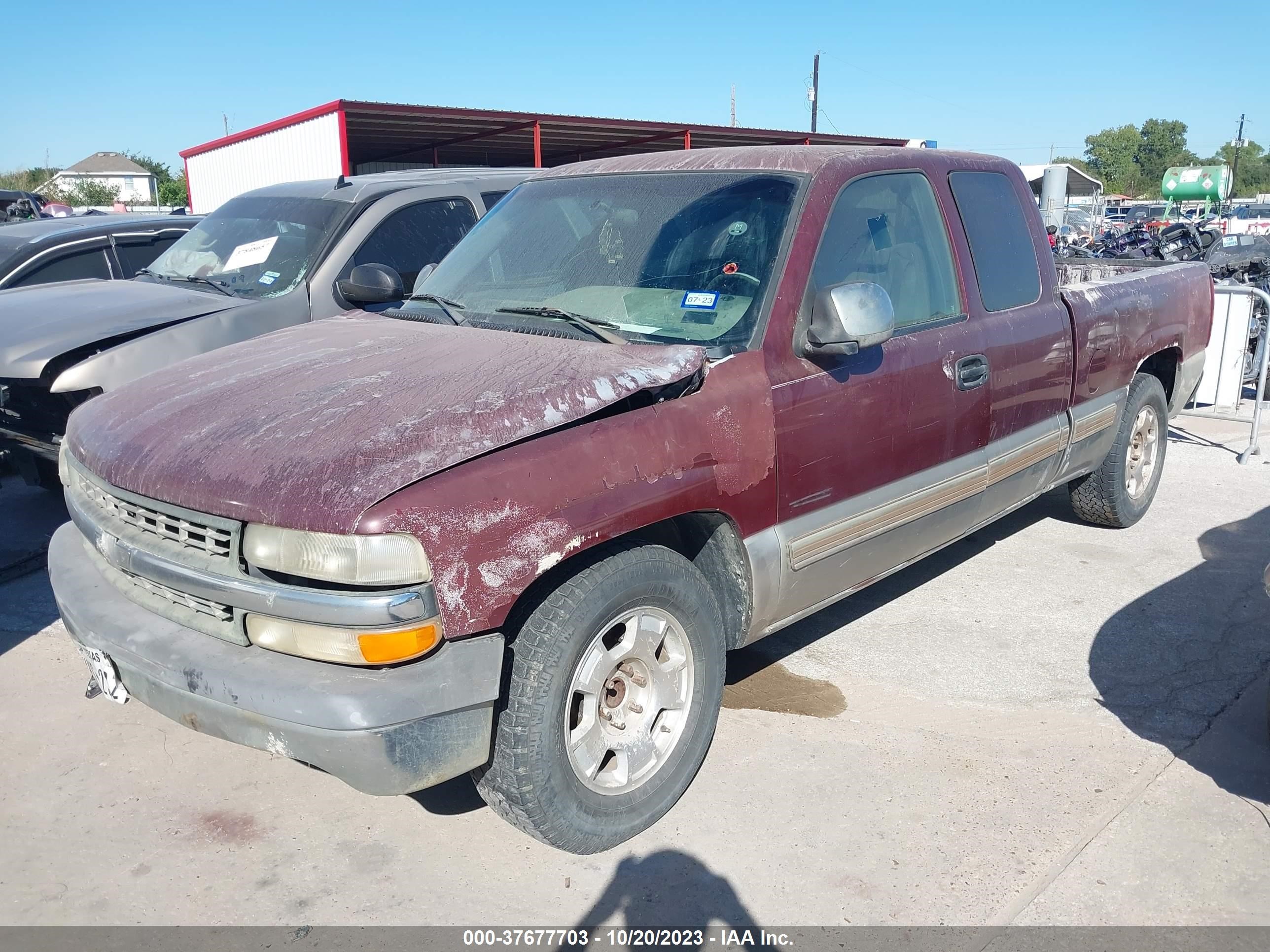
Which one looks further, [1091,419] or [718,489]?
[1091,419]

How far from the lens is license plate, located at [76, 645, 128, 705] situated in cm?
283

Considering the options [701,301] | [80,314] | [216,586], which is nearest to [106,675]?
[216,586]

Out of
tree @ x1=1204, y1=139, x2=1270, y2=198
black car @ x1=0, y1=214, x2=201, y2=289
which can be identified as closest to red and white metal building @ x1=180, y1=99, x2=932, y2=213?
black car @ x1=0, y1=214, x2=201, y2=289

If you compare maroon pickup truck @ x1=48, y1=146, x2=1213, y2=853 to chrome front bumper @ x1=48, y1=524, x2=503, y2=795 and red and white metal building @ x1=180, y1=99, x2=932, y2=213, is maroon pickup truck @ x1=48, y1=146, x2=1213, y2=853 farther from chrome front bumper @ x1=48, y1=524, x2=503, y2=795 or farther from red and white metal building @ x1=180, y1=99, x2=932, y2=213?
red and white metal building @ x1=180, y1=99, x2=932, y2=213

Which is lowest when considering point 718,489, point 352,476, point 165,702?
point 165,702

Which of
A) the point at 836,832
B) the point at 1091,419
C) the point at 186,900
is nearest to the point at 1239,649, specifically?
the point at 1091,419

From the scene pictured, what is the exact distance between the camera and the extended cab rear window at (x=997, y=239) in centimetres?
413

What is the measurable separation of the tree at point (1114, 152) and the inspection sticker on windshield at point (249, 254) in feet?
359

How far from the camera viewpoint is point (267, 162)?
17203 millimetres

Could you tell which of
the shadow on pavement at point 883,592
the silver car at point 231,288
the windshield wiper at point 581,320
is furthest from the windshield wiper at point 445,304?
the shadow on pavement at point 883,592

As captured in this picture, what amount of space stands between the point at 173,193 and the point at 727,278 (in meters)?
52.2

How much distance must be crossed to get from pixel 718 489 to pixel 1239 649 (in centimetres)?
269

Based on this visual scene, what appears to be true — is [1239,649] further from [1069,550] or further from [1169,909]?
[1169,909]

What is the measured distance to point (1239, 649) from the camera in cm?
425
